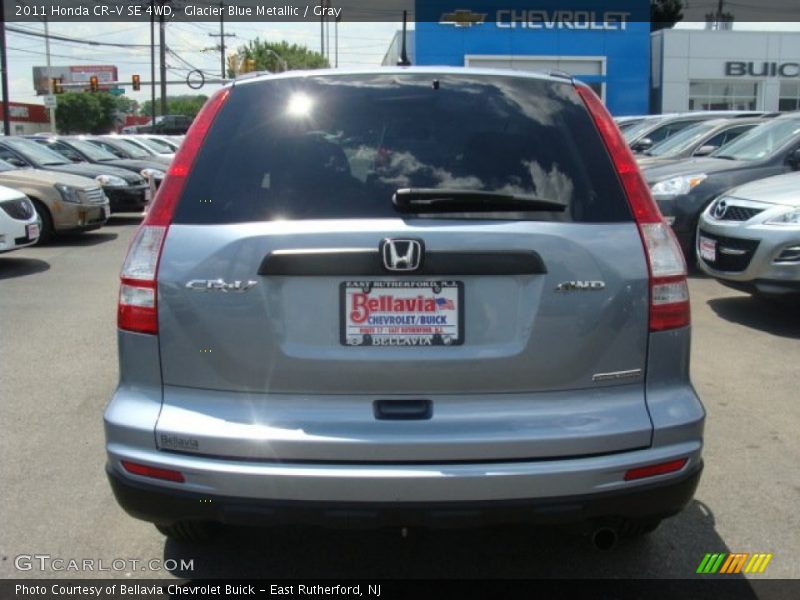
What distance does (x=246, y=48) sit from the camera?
220 feet

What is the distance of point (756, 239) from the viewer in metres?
6.87

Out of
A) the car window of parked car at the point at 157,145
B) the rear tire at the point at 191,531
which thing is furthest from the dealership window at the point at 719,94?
the rear tire at the point at 191,531

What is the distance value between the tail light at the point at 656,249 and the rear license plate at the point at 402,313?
0.63m

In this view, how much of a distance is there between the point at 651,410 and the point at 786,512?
1.48 meters

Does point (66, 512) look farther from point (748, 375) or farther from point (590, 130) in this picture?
point (748, 375)

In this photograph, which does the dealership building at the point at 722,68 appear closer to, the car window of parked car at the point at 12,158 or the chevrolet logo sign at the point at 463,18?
the chevrolet logo sign at the point at 463,18

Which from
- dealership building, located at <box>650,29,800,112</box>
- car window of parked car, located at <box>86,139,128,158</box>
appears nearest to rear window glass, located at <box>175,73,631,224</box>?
car window of parked car, located at <box>86,139,128,158</box>

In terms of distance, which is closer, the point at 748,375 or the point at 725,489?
the point at 725,489

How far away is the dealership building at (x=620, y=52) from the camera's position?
38.2 metres

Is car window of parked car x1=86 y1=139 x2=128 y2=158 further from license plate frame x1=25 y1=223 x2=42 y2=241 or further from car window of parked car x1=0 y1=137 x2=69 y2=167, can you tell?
license plate frame x1=25 y1=223 x2=42 y2=241

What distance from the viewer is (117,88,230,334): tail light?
2.63 m

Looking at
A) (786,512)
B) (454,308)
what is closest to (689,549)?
(786,512)

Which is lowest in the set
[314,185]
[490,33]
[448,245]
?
[448,245]

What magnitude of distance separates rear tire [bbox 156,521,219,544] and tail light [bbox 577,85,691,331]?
5.95ft
